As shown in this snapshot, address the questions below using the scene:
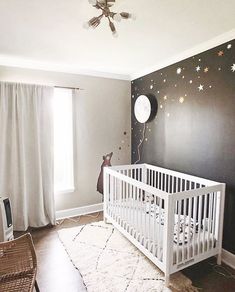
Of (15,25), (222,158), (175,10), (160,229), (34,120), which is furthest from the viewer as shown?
(34,120)

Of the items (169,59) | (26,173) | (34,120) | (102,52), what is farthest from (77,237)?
(169,59)

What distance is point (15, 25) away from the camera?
6.15 ft

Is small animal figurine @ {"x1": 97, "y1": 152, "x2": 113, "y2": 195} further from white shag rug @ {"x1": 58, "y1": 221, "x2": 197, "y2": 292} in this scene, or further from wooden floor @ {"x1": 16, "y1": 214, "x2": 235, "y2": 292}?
wooden floor @ {"x1": 16, "y1": 214, "x2": 235, "y2": 292}

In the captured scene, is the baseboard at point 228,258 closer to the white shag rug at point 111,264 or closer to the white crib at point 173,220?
the white crib at point 173,220

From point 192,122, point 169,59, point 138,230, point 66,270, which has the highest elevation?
point 169,59

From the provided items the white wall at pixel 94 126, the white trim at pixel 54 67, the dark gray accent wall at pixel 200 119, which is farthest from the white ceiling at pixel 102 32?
the white wall at pixel 94 126

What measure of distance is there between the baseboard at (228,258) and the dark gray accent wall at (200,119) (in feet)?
0.18

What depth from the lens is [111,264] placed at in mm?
2137

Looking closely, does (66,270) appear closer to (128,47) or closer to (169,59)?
(128,47)

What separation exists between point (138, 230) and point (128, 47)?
6.47 ft

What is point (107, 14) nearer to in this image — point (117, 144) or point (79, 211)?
point (117, 144)

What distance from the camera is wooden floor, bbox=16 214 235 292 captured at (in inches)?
73.1

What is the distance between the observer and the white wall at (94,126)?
3303mm

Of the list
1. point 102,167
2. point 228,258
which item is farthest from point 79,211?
point 228,258
